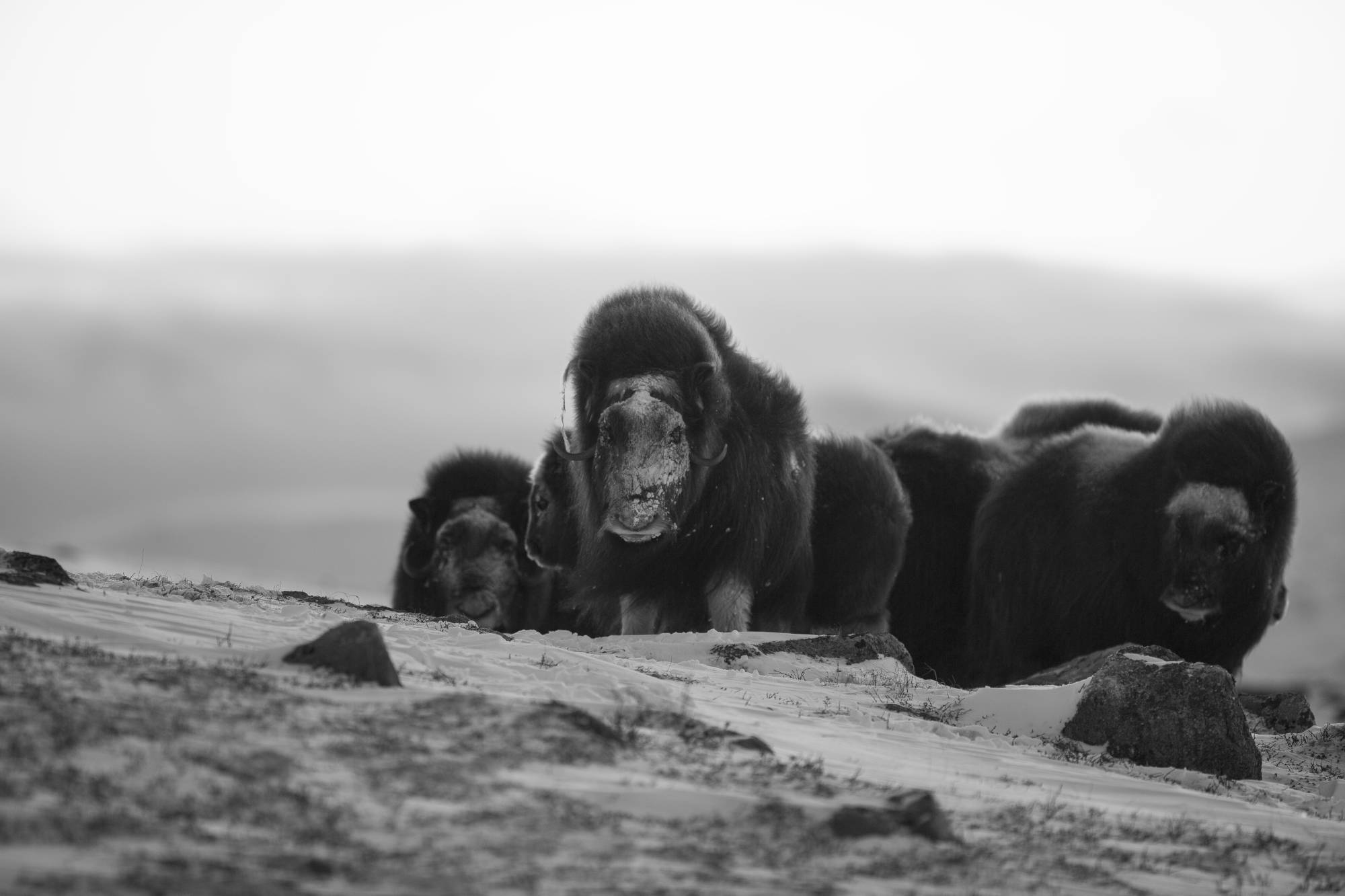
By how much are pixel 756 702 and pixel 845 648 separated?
1591 mm

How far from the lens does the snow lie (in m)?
4.82

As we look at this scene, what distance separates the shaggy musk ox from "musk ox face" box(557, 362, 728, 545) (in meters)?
3.40

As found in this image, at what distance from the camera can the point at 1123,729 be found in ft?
20.1

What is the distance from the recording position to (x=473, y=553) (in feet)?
36.2

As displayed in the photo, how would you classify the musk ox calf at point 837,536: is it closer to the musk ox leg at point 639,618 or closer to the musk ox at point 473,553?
the musk ox leg at point 639,618

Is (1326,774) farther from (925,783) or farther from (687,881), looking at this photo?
(687,881)

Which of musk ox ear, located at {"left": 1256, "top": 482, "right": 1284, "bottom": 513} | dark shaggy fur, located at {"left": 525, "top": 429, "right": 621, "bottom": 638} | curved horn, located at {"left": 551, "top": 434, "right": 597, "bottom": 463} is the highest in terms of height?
musk ox ear, located at {"left": 1256, "top": 482, "right": 1284, "bottom": 513}

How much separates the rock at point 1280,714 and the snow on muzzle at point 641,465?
3428 mm

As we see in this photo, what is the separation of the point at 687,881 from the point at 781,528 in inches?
196

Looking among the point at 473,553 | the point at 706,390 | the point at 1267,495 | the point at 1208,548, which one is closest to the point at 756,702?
the point at 706,390

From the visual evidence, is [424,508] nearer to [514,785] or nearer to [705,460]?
[705,460]

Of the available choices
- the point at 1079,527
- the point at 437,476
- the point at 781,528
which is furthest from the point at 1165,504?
Answer: the point at 437,476

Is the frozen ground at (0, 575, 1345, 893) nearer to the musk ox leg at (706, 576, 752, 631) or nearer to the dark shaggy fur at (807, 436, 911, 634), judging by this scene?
the musk ox leg at (706, 576, 752, 631)

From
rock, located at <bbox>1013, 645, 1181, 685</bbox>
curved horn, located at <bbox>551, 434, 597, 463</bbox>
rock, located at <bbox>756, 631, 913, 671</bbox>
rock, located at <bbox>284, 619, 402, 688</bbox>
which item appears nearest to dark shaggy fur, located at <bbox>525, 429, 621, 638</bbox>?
curved horn, located at <bbox>551, 434, 597, 463</bbox>
